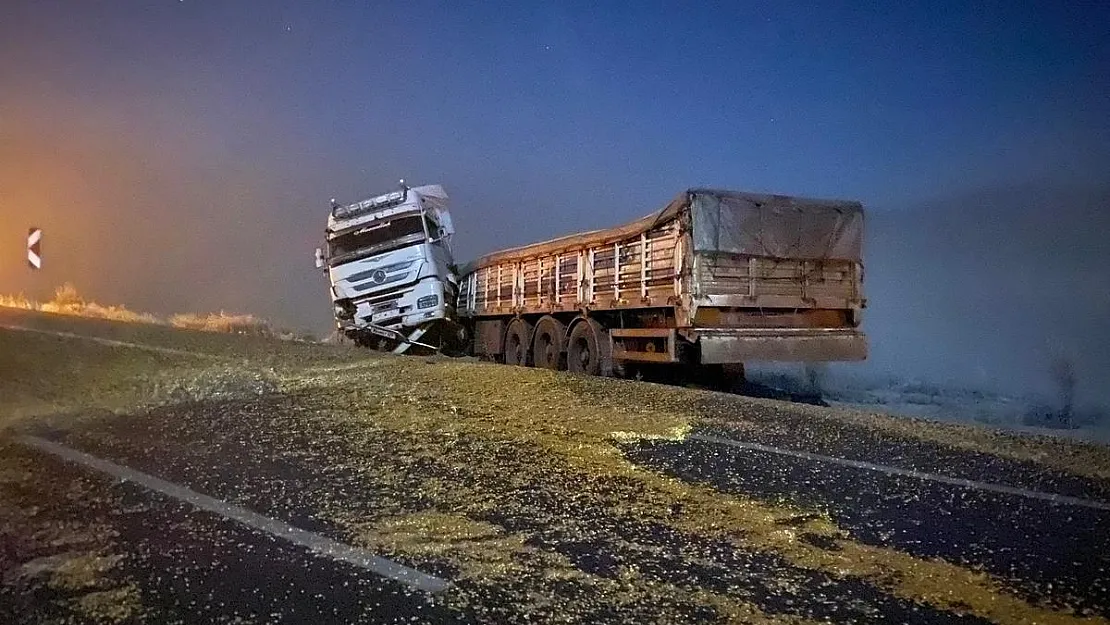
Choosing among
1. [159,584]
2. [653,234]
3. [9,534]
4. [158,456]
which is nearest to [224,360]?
[158,456]

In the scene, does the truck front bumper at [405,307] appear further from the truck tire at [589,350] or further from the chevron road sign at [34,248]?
the chevron road sign at [34,248]

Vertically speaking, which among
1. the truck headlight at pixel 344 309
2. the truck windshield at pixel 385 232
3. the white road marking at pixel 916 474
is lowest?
the white road marking at pixel 916 474

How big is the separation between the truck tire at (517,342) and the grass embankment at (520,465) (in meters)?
4.07

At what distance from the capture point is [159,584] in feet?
13.5

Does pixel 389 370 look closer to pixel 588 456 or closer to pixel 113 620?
pixel 588 456

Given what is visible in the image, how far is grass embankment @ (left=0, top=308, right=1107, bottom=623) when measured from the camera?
14.0 feet

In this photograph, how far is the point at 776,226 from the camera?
40.3 feet

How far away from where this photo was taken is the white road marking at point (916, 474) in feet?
19.7

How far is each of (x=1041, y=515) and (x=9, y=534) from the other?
5.95 m

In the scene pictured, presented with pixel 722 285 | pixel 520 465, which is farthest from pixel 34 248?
pixel 520 465

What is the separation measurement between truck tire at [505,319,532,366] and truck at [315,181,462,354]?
2520 millimetres

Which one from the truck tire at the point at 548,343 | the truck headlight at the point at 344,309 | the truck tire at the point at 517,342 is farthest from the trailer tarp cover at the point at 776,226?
the truck headlight at the point at 344,309

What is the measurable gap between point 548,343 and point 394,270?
15.8 feet

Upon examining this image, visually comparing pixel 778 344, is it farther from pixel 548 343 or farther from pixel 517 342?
pixel 517 342
